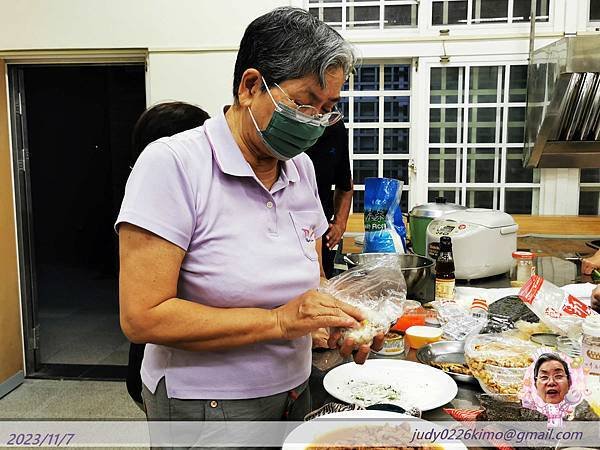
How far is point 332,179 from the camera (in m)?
3.12

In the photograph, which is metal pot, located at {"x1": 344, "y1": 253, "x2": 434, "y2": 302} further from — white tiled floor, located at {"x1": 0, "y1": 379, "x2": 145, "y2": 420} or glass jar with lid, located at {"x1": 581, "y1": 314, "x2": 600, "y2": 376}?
white tiled floor, located at {"x1": 0, "y1": 379, "x2": 145, "y2": 420}

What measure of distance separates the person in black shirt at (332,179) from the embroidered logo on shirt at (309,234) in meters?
1.63

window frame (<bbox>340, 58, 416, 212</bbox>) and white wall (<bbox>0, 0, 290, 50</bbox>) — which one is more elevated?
white wall (<bbox>0, 0, 290, 50</bbox>)

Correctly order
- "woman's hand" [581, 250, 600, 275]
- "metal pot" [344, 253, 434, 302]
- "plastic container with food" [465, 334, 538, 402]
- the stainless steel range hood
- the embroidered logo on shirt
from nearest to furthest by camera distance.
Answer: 1. "plastic container with food" [465, 334, 538, 402]
2. the embroidered logo on shirt
3. "metal pot" [344, 253, 434, 302]
4. "woman's hand" [581, 250, 600, 275]
5. the stainless steel range hood

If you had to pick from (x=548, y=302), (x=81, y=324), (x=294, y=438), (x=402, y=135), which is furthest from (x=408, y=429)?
(x=81, y=324)

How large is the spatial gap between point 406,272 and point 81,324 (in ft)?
13.3

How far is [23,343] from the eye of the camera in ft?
13.4

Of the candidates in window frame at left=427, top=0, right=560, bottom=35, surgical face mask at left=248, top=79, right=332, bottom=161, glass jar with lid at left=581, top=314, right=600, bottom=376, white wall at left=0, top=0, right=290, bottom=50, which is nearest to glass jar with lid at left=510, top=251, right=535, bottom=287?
glass jar with lid at left=581, top=314, right=600, bottom=376

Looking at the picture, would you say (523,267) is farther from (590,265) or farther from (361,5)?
(361,5)

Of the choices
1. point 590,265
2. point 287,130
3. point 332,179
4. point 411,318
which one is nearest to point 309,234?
point 287,130

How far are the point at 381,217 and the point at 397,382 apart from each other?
1103 mm

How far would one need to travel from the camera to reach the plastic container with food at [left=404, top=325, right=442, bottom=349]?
1491mm

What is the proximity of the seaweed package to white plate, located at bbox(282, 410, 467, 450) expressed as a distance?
1.24 metres

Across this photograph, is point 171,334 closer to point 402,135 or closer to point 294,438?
point 294,438
